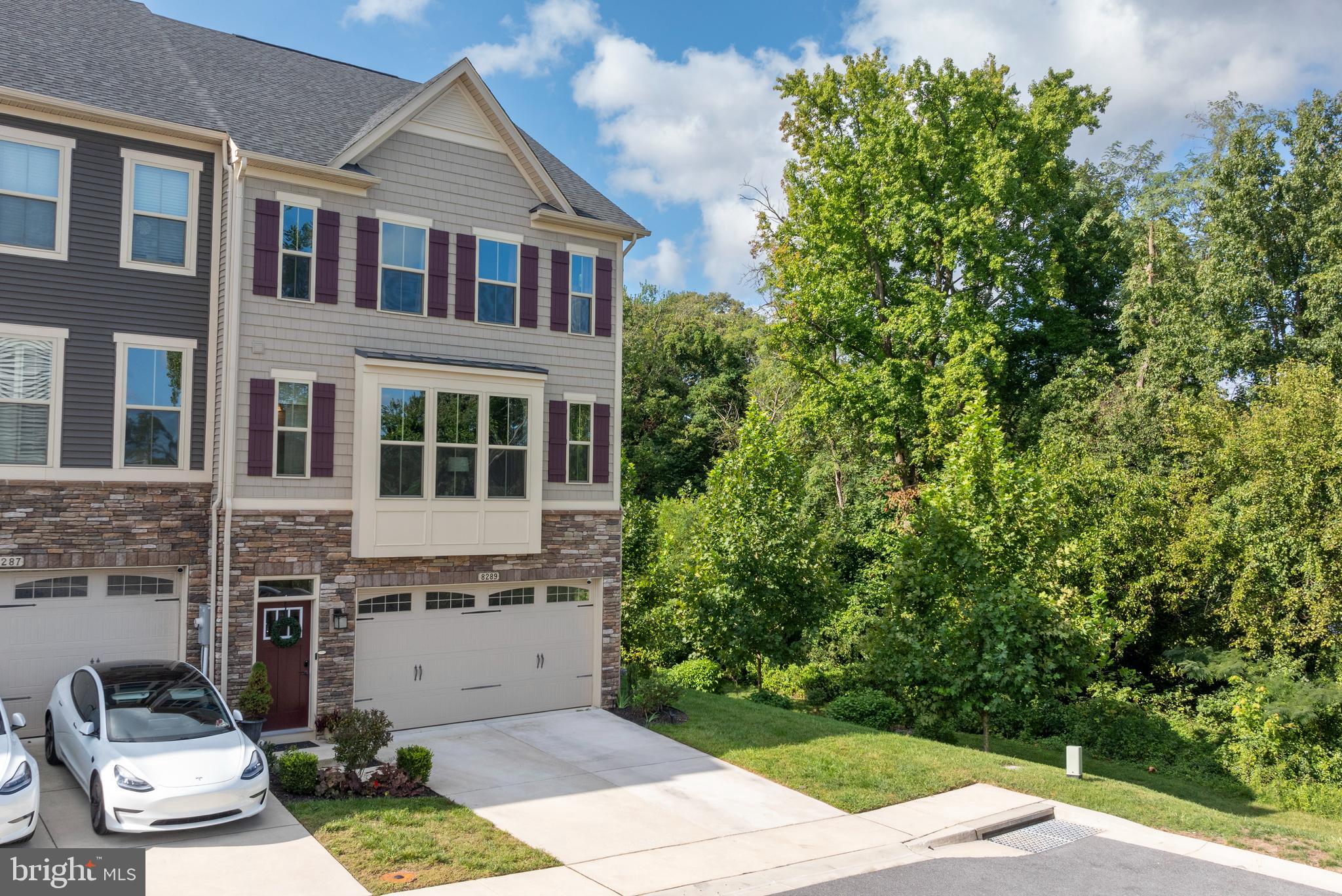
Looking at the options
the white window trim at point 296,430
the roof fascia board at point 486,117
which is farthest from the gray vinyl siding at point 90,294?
the roof fascia board at point 486,117

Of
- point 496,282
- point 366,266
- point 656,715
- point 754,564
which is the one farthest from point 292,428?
point 754,564

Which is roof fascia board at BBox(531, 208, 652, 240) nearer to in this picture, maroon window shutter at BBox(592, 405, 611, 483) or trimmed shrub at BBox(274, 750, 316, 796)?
maroon window shutter at BBox(592, 405, 611, 483)

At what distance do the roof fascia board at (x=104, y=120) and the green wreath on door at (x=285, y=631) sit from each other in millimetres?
7423

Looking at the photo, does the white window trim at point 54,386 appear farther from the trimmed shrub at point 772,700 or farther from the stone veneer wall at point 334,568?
the trimmed shrub at point 772,700

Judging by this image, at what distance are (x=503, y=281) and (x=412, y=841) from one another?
978 centimetres

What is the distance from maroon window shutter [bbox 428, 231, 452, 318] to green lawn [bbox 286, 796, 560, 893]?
26.3 ft

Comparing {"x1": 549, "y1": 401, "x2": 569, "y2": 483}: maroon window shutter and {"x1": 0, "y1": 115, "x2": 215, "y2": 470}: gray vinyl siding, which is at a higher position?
{"x1": 0, "y1": 115, "x2": 215, "y2": 470}: gray vinyl siding

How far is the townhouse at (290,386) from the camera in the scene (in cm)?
1373

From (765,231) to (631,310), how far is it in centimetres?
1541

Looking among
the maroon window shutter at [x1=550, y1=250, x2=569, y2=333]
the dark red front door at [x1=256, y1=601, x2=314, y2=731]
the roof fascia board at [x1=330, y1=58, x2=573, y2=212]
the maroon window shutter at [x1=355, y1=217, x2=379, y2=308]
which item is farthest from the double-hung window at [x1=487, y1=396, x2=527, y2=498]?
the roof fascia board at [x1=330, y1=58, x2=573, y2=212]

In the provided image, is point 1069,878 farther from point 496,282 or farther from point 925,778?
point 496,282

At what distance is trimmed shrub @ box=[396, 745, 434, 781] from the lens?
12523 mm

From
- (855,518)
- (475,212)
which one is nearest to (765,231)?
(855,518)

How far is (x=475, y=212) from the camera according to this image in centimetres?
1681
